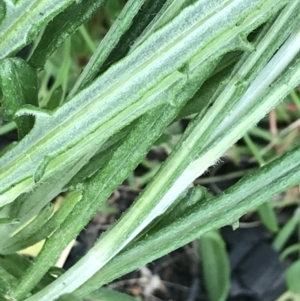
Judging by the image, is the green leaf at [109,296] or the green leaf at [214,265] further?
the green leaf at [214,265]

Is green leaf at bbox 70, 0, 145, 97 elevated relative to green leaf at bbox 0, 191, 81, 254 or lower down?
elevated

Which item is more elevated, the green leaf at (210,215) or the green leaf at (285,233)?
the green leaf at (285,233)

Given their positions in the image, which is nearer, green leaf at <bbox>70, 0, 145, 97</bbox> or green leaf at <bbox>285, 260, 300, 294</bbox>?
green leaf at <bbox>70, 0, 145, 97</bbox>

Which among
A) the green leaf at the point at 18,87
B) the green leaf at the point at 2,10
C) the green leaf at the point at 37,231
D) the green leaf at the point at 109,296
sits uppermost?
the green leaf at the point at 2,10

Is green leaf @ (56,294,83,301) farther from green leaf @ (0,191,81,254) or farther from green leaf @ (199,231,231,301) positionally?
green leaf @ (199,231,231,301)

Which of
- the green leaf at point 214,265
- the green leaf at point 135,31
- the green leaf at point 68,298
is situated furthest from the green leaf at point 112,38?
the green leaf at point 214,265

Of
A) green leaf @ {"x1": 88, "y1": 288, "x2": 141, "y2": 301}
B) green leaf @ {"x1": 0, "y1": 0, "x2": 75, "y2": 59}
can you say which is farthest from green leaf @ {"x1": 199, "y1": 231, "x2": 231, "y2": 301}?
green leaf @ {"x1": 0, "y1": 0, "x2": 75, "y2": 59}

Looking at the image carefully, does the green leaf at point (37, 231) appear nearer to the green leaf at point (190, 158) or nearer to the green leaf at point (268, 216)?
the green leaf at point (190, 158)
